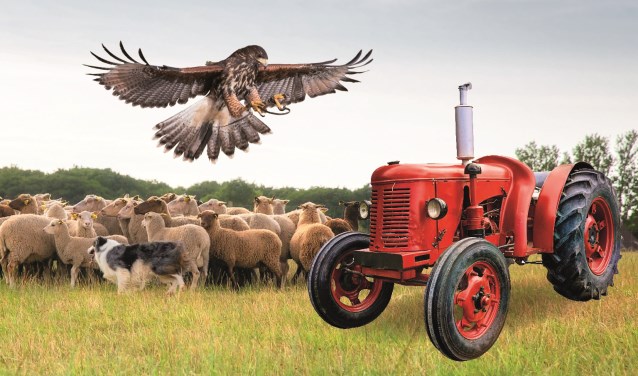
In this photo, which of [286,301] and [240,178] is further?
[240,178]

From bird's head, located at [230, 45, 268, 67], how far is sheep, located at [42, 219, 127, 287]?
477cm

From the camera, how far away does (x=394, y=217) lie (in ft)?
19.1

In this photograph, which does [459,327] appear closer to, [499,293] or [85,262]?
[499,293]

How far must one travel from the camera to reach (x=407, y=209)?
5.75 m

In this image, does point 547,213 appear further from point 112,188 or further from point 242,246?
point 112,188

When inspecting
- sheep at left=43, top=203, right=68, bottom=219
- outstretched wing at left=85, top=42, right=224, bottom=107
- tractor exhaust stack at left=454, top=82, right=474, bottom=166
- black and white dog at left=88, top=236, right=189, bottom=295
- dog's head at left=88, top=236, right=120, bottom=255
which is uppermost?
outstretched wing at left=85, top=42, right=224, bottom=107

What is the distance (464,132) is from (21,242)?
27.1 ft

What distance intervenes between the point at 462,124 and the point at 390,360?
2.36 m

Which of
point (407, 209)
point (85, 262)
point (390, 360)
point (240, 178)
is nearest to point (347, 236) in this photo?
point (407, 209)

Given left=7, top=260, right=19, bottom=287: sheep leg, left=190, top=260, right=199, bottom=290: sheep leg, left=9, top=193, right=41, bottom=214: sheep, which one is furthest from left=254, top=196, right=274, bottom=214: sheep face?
left=7, top=260, right=19, bottom=287: sheep leg

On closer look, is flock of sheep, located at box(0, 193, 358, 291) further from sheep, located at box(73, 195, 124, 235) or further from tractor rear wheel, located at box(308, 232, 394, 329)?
tractor rear wheel, located at box(308, 232, 394, 329)

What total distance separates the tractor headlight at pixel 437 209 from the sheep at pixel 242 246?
5313 mm

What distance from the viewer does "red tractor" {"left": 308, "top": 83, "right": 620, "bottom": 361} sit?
528 cm

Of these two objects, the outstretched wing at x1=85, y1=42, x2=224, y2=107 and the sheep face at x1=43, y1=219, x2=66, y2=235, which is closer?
the outstretched wing at x1=85, y1=42, x2=224, y2=107
